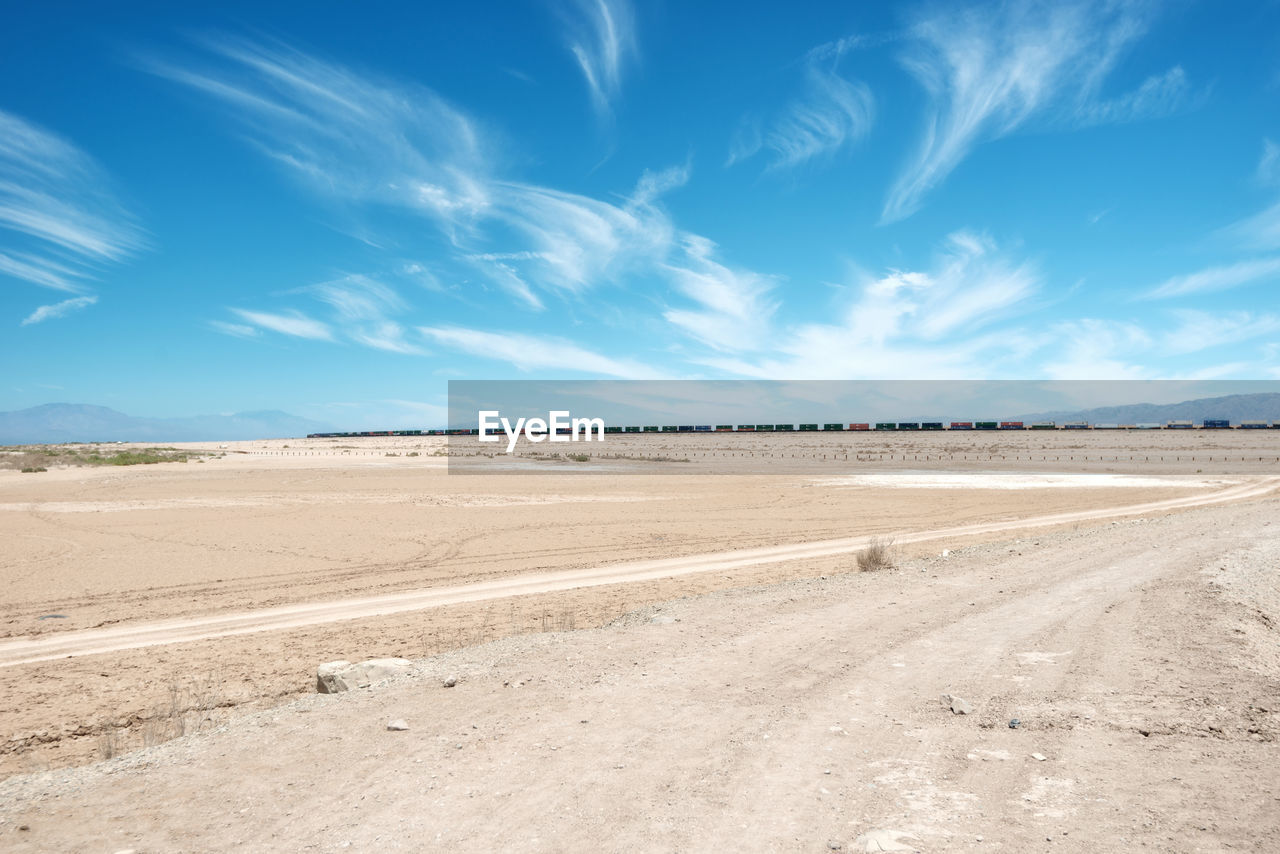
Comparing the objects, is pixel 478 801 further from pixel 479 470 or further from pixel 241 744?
pixel 479 470

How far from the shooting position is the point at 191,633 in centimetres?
1220

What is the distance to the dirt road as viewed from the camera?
456 inches

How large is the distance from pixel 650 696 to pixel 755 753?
1.71m

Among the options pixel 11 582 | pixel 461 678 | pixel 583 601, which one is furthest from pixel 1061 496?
pixel 11 582

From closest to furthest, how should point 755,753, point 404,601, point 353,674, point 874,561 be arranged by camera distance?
point 755,753 → point 353,674 → point 404,601 → point 874,561

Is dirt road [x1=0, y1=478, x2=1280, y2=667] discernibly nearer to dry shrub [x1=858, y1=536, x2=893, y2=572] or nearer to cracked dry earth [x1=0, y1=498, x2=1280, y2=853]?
dry shrub [x1=858, y1=536, x2=893, y2=572]

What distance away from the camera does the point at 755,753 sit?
19.7ft

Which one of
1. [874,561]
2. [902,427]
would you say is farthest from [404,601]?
[902,427]

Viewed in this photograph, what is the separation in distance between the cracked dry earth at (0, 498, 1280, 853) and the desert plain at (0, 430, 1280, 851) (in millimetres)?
33

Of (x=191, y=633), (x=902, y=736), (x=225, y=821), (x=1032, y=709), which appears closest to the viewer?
(x=225, y=821)

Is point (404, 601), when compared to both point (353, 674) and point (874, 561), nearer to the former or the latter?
point (353, 674)

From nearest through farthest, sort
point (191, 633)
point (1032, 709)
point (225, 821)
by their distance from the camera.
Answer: point (225, 821), point (1032, 709), point (191, 633)

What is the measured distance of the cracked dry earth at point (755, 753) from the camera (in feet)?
15.8

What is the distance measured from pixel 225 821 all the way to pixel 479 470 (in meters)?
51.2
